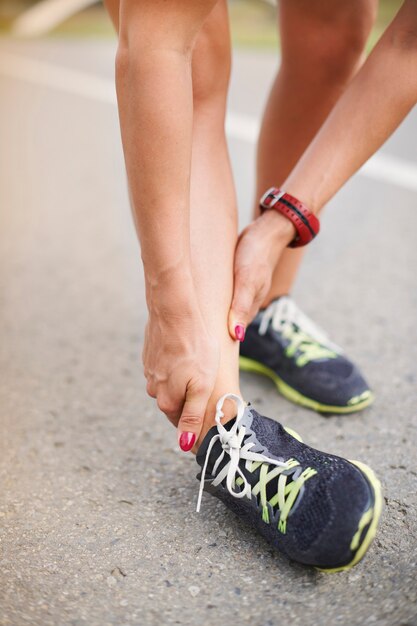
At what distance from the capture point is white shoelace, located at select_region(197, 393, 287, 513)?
1.15 m

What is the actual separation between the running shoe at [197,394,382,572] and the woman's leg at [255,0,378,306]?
531 millimetres

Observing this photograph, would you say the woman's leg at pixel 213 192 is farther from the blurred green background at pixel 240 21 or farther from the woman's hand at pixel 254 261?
the blurred green background at pixel 240 21

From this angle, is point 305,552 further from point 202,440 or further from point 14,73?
Result: point 14,73

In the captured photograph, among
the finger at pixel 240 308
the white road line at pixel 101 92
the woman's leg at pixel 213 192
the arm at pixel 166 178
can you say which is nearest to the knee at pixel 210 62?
the woman's leg at pixel 213 192

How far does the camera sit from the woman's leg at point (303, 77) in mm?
1502

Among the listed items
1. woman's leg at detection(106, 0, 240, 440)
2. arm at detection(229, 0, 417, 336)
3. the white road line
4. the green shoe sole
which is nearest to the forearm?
arm at detection(229, 0, 417, 336)

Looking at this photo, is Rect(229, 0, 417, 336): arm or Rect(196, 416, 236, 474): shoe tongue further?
Rect(229, 0, 417, 336): arm

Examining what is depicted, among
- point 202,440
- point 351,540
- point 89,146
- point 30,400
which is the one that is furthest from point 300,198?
point 89,146

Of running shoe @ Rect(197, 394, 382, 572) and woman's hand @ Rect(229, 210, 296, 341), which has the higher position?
woman's hand @ Rect(229, 210, 296, 341)

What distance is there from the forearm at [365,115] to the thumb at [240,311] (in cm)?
21

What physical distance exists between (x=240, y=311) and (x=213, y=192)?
22 cm

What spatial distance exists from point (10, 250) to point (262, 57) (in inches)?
141

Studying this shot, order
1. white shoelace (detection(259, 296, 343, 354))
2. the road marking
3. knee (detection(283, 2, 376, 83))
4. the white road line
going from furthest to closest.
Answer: the road marking
the white road line
white shoelace (detection(259, 296, 343, 354))
knee (detection(283, 2, 376, 83))

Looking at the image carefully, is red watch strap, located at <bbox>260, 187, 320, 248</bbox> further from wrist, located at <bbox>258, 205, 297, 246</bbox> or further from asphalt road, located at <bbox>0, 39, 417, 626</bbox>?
asphalt road, located at <bbox>0, 39, 417, 626</bbox>
